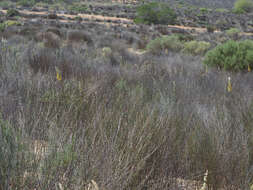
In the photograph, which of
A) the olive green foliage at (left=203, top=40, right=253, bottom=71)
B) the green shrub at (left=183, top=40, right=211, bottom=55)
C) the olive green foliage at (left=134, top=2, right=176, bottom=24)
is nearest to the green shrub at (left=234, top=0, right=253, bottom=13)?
the olive green foliage at (left=134, top=2, right=176, bottom=24)

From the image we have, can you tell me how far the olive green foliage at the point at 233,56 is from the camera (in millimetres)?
7992

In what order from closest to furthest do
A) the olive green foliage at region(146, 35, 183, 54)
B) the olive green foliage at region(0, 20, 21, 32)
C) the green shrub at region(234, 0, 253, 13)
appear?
1. the olive green foliage at region(146, 35, 183, 54)
2. the olive green foliage at region(0, 20, 21, 32)
3. the green shrub at region(234, 0, 253, 13)

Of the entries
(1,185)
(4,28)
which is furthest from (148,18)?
(1,185)

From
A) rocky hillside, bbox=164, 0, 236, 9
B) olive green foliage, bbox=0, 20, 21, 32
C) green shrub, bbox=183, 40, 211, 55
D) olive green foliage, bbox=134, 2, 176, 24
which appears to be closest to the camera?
olive green foliage, bbox=0, 20, 21, 32

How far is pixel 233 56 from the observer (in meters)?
8.15

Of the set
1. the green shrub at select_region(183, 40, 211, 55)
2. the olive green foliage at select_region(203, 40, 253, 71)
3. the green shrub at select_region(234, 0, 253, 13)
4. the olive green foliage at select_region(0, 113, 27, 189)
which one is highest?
the green shrub at select_region(234, 0, 253, 13)

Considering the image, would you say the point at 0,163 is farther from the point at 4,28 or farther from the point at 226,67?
the point at 4,28

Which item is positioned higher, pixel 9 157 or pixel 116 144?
pixel 9 157

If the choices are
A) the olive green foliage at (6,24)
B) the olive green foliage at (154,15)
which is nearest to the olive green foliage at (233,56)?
the olive green foliage at (6,24)

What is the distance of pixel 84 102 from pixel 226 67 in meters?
6.10

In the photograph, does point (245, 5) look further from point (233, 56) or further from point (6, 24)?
point (233, 56)

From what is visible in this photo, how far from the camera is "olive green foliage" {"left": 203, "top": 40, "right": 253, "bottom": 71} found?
26.2 feet

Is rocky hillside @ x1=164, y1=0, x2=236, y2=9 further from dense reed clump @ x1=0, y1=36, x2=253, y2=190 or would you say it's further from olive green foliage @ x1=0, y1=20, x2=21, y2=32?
dense reed clump @ x1=0, y1=36, x2=253, y2=190

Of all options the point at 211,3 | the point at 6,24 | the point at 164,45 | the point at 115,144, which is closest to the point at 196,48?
the point at 164,45
